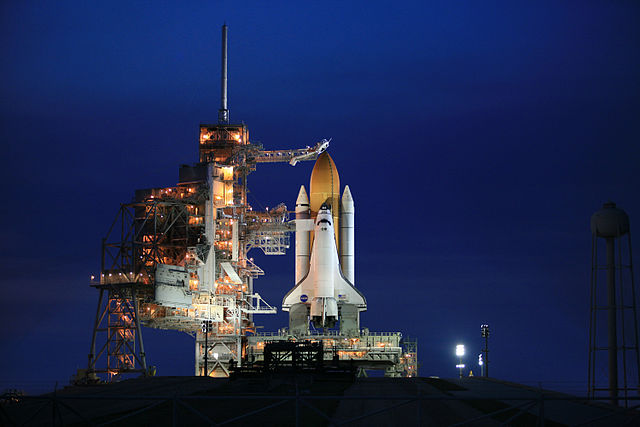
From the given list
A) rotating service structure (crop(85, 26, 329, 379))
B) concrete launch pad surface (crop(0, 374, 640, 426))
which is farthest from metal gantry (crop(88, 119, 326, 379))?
concrete launch pad surface (crop(0, 374, 640, 426))

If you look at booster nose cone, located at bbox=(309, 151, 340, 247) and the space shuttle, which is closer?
the space shuttle

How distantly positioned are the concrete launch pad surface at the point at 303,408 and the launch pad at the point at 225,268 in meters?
30.7

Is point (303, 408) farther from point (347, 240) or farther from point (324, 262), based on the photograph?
point (347, 240)

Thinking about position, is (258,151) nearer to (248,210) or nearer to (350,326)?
(248,210)

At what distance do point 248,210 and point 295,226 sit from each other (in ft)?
20.4

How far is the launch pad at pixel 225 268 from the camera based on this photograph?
73.5 meters

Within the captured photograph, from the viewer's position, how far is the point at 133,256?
7469 centimetres

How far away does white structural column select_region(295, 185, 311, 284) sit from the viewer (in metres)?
89.5

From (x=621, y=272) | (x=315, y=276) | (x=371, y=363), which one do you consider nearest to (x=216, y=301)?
(x=315, y=276)

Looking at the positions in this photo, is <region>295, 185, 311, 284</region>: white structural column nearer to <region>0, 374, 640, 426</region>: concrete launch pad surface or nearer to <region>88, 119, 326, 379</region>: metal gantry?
<region>88, 119, 326, 379</region>: metal gantry

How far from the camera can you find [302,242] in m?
90.1

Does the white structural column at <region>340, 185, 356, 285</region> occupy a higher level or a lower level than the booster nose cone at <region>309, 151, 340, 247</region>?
lower

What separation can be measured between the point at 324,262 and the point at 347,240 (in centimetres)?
811

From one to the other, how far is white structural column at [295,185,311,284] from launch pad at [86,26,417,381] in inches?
4.9
